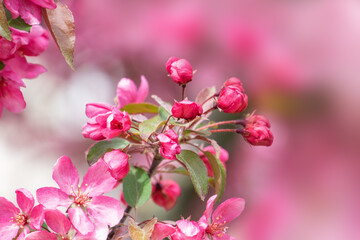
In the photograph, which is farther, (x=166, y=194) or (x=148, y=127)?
(x=166, y=194)

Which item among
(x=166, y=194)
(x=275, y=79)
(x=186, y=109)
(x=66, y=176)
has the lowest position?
(x=275, y=79)

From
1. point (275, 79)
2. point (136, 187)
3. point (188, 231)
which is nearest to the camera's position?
point (188, 231)

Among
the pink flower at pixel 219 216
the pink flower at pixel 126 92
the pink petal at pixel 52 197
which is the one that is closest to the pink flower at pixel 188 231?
the pink flower at pixel 219 216

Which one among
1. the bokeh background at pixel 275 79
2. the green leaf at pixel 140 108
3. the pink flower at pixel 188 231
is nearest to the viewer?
the pink flower at pixel 188 231

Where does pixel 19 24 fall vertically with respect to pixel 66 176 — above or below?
above

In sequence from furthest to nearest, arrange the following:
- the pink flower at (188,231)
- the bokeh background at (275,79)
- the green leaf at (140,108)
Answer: the bokeh background at (275,79), the green leaf at (140,108), the pink flower at (188,231)

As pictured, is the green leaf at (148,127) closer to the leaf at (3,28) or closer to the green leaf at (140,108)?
the green leaf at (140,108)

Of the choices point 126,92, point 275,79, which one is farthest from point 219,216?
point 275,79

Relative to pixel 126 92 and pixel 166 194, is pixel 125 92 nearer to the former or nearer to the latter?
pixel 126 92
